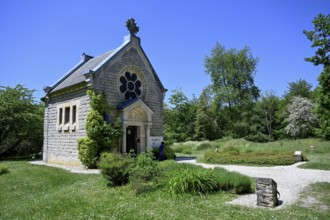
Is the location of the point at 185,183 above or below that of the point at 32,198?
above

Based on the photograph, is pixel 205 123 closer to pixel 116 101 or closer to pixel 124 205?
pixel 116 101

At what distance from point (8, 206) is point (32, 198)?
3.12 ft

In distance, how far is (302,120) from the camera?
38.7 metres

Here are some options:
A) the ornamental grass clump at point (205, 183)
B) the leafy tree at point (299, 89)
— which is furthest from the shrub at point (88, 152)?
the leafy tree at point (299, 89)

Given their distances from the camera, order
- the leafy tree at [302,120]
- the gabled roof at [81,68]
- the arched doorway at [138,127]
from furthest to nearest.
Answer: the leafy tree at [302,120] → the gabled roof at [81,68] → the arched doorway at [138,127]

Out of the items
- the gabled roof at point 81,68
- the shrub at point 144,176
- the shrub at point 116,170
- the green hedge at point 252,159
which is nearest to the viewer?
the shrub at point 144,176

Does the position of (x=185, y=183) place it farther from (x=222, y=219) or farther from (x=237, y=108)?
(x=237, y=108)

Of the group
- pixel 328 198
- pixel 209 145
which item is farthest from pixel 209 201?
pixel 209 145

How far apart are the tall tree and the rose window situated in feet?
96.3

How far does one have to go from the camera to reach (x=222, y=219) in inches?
223

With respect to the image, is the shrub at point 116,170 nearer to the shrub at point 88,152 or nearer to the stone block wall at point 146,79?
the shrub at point 88,152

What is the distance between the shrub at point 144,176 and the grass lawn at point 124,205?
34cm

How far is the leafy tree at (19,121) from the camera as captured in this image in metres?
24.8

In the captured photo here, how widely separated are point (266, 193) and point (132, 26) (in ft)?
52.8
